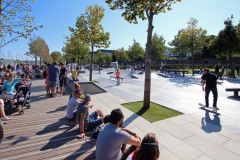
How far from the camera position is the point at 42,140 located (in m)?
5.02

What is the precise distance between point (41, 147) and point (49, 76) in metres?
6.40

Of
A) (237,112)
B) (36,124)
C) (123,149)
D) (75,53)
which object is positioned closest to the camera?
(123,149)

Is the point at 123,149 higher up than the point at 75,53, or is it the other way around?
the point at 75,53

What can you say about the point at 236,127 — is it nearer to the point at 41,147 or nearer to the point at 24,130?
the point at 41,147

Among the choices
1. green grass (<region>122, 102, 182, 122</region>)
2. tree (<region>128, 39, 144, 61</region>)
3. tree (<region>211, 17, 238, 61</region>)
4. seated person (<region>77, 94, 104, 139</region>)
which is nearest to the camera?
seated person (<region>77, 94, 104, 139</region>)

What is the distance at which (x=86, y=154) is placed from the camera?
433 cm

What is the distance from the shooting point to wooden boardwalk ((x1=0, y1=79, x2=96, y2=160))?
14.0 feet

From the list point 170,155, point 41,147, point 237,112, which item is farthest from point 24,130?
point 237,112

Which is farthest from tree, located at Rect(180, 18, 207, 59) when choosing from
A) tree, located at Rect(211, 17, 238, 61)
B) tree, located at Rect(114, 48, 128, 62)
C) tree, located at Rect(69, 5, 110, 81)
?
tree, located at Rect(114, 48, 128, 62)

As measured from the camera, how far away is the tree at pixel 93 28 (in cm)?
1880

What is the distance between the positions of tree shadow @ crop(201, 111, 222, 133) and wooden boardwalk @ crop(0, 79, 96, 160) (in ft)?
12.2

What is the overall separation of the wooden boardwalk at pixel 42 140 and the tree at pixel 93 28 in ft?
41.9

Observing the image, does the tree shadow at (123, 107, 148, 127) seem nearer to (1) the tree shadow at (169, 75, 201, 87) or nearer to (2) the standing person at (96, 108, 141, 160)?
(2) the standing person at (96, 108, 141, 160)

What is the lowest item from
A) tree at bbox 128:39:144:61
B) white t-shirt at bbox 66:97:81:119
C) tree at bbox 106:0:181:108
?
white t-shirt at bbox 66:97:81:119
